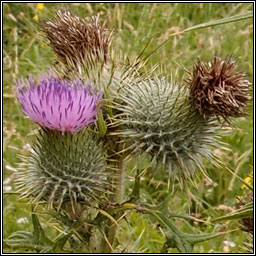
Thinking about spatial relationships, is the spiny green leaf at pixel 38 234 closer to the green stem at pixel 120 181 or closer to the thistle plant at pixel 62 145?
the thistle plant at pixel 62 145

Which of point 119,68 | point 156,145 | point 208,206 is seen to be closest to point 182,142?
point 156,145

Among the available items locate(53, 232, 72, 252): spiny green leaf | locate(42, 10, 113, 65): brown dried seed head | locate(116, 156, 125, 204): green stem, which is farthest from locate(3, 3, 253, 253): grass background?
locate(53, 232, 72, 252): spiny green leaf

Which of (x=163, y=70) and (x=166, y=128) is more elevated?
(x=163, y=70)

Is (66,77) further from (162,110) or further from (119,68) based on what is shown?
(162,110)

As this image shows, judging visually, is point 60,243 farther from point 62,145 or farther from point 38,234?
point 62,145

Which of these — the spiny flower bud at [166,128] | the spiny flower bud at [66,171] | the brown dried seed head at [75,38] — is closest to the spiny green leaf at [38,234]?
the spiny flower bud at [66,171]

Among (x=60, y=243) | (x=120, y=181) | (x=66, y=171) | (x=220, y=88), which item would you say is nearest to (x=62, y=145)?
→ (x=66, y=171)

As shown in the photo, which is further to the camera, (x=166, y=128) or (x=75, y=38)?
(x=75, y=38)
